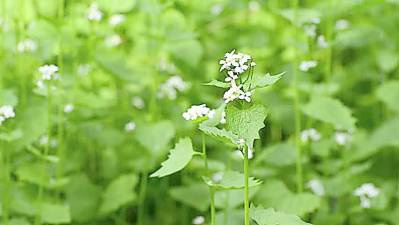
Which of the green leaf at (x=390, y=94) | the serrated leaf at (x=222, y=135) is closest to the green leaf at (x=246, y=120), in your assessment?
the serrated leaf at (x=222, y=135)

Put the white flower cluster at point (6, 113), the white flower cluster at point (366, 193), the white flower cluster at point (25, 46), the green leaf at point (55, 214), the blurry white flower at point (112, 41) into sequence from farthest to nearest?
the blurry white flower at point (112, 41) < the white flower cluster at point (25, 46) < the white flower cluster at point (366, 193) < the green leaf at point (55, 214) < the white flower cluster at point (6, 113)

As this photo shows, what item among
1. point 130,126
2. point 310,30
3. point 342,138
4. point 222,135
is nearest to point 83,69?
point 130,126

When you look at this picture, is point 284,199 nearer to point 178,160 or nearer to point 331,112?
point 331,112

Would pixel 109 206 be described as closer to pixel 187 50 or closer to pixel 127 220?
pixel 127 220

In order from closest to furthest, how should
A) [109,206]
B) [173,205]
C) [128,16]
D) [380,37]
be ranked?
[109,206]
[173,205]
[380,37]
[128,16]

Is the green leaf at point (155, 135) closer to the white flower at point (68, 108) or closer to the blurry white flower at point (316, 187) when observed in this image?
the white flower at point (68, 108)

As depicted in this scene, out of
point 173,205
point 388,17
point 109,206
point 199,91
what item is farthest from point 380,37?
point 109,206
